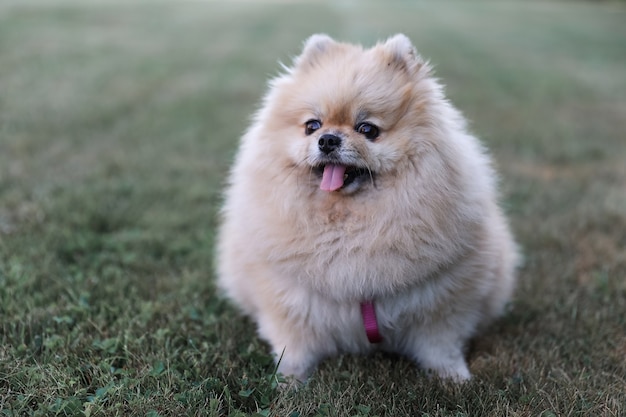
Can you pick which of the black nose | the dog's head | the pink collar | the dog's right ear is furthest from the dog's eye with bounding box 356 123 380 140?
the pink collar

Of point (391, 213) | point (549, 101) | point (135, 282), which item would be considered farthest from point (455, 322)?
point (549, 101)

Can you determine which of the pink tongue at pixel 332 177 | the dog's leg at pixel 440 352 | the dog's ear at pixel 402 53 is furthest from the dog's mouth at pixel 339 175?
the dog's leg at pixel 440 352

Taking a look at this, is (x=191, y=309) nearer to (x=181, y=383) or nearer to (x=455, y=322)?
(x=181, y=383)

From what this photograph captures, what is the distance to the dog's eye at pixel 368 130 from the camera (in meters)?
2.57

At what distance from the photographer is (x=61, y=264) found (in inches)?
143

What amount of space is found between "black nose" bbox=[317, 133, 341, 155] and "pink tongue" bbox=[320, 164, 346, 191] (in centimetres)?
11

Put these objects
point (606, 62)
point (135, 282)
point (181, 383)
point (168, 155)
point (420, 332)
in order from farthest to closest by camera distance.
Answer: point (606, 62)
point (168, 155)
point (135, 282)
point (420, 332)
point (181, 383)

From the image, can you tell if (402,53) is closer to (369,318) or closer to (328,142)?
(328,142)

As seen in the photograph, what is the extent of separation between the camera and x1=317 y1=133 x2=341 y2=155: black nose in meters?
2.48

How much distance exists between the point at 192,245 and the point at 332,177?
1959 millimetres

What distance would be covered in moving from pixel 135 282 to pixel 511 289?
2.29m

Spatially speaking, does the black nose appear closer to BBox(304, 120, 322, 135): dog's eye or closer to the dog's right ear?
BBox(304, 120, 322, 135): dog's eye

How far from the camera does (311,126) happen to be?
8.66 feet

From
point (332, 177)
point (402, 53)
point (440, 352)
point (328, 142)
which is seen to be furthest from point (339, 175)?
point (440, 352)
